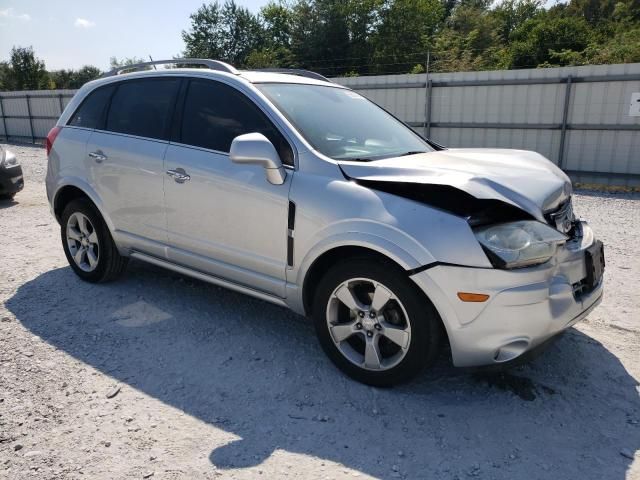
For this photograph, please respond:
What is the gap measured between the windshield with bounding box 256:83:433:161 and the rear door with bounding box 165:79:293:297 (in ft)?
0.66

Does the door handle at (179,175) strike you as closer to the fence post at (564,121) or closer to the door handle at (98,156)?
the door handle at (98,156)

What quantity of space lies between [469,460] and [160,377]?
5.94 feet

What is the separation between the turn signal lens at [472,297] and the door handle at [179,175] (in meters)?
2.01

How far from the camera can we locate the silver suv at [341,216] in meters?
2.60

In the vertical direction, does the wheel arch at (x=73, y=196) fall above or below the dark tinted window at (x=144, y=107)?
below

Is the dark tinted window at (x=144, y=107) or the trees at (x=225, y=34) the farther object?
the trees at (x=225, y=34)

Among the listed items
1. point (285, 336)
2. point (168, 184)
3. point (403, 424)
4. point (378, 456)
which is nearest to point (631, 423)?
point (403, 424)

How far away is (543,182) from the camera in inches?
119

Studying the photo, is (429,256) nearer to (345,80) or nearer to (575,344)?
(575,344)

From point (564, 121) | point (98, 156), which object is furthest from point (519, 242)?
point (564, 121)

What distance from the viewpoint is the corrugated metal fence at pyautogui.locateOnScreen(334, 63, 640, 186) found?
32.9 feet

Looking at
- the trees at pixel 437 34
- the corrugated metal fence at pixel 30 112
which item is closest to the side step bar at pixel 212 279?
the corrugated metal fence at pixel 30 112

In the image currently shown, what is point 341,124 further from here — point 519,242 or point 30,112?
point 30,112

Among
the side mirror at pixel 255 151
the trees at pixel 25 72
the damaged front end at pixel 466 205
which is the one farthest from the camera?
the trees at pixel 25 72
